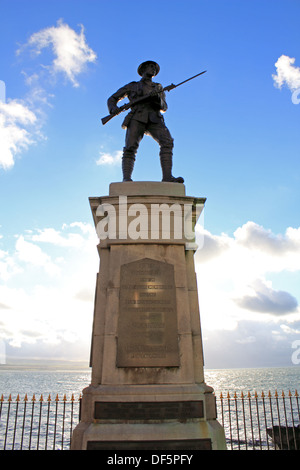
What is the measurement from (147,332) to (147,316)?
290 millimetres

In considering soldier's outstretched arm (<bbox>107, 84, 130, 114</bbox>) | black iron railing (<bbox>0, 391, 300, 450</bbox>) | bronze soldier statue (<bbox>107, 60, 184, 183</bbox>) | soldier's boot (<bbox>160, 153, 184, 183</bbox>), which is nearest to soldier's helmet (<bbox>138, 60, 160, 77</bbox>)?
bronze soldier statue (<bbox>107, 60, 184, 183</bbox>)

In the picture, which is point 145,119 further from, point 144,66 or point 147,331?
point 147,331

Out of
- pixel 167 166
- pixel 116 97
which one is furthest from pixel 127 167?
pixel 116 97

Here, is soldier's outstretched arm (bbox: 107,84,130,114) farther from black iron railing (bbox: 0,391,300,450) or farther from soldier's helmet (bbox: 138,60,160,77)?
black iron railing (bbox: 0,391,300,450)

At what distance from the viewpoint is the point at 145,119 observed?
27.8 feet

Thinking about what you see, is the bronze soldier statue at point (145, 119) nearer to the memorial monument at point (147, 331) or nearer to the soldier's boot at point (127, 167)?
the soldier's boot at point (127, 167)

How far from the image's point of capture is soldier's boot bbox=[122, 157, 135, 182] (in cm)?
808

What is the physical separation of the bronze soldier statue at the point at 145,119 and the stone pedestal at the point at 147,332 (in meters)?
1.05

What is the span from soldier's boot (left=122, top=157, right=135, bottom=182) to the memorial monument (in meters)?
0.09

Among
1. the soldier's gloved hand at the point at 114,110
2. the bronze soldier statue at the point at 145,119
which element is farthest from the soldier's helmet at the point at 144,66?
the soldier's gloved hand at the point at 114,110
